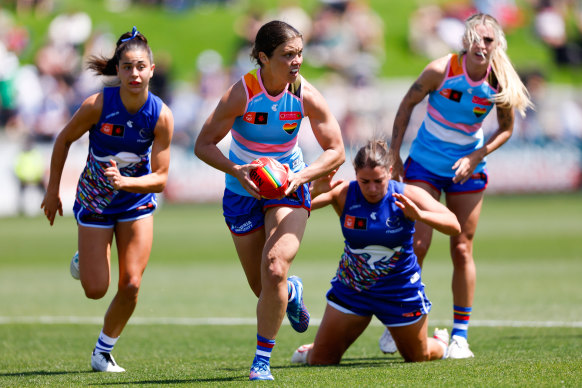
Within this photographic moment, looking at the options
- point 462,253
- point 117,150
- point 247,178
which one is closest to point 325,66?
point 462,253

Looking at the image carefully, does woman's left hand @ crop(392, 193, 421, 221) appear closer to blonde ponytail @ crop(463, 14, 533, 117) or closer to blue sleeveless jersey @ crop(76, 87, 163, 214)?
blonde ponytail @ crop(463, 14, 533, 117)

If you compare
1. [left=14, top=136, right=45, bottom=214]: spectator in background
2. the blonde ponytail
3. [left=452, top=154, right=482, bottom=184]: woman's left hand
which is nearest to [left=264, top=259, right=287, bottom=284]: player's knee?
[left=452, top=154, right=482, bottom=184]: woman's left hand

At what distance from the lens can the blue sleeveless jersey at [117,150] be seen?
6574mm

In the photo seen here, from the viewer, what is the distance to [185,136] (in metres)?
27.0

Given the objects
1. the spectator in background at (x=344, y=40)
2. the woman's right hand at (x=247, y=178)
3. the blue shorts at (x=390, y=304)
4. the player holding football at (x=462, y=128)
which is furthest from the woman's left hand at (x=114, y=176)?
the spectator in background at (x=344, y=40)

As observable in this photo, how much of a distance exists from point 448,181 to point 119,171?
2.85 meters

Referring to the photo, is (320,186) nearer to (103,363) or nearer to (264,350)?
(264,350)

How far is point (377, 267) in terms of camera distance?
6.52 meters

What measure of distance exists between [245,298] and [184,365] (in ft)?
14.7

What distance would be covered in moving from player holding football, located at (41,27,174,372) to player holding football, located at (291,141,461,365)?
1.38 meters

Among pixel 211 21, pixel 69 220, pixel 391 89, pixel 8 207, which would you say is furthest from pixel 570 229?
pixel 211 21

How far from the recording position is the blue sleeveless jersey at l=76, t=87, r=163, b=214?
657 cm

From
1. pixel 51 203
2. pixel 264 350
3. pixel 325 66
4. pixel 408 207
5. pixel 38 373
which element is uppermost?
pixel 325 66

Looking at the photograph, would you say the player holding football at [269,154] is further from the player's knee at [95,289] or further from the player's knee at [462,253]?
the player's knee at [462,253]
